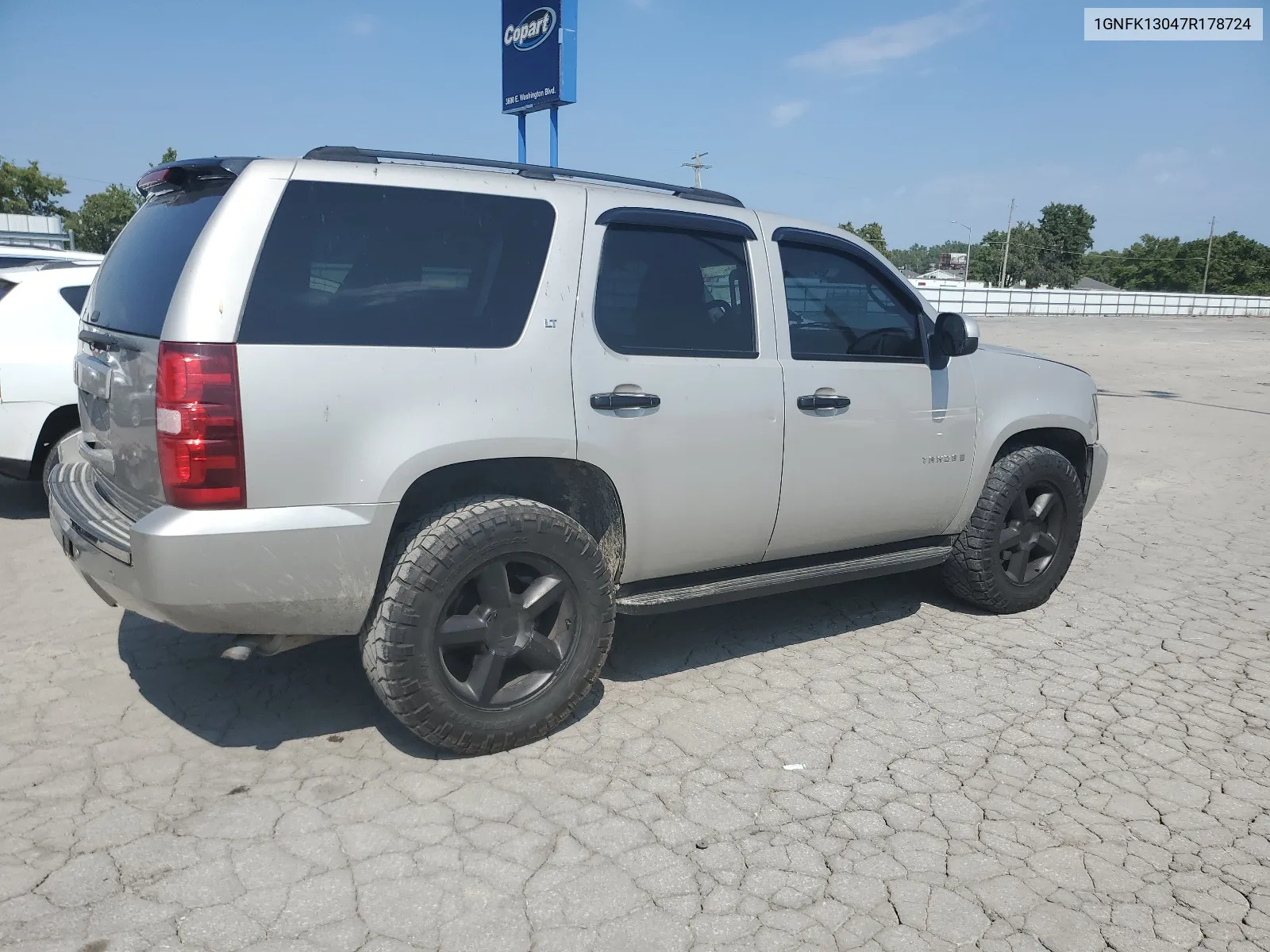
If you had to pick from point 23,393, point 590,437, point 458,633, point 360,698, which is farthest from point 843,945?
point 23,393

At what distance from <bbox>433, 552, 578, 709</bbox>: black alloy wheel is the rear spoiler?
1499 millimetres

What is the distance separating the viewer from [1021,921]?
2.63m

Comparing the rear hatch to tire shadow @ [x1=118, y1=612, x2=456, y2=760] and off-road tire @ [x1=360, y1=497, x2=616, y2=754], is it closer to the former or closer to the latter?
off-road tire @ [x1=360, y1=497, x2=616, y2=754]

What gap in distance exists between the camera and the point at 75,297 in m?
6.48

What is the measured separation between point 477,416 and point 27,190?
55.9 meters

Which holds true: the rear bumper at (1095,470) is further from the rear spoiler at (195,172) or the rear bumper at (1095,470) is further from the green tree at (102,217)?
the green tree at (102,217)

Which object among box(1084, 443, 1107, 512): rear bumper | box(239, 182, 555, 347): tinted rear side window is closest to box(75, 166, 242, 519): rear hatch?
box(239, 182, 555, 347): tinted rear side window

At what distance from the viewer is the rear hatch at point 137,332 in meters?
3.06

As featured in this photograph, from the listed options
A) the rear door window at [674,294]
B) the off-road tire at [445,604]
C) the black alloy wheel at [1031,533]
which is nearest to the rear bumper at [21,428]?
the off-road tire at [445,604]

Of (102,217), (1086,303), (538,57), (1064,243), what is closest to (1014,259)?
(1064,243)

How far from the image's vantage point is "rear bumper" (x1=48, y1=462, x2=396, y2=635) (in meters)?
2.91

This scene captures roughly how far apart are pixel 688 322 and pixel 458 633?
57.8 inches

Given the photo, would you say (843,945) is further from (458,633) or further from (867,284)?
(867,284)

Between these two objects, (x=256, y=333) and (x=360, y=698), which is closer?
(x=256, y=333)
